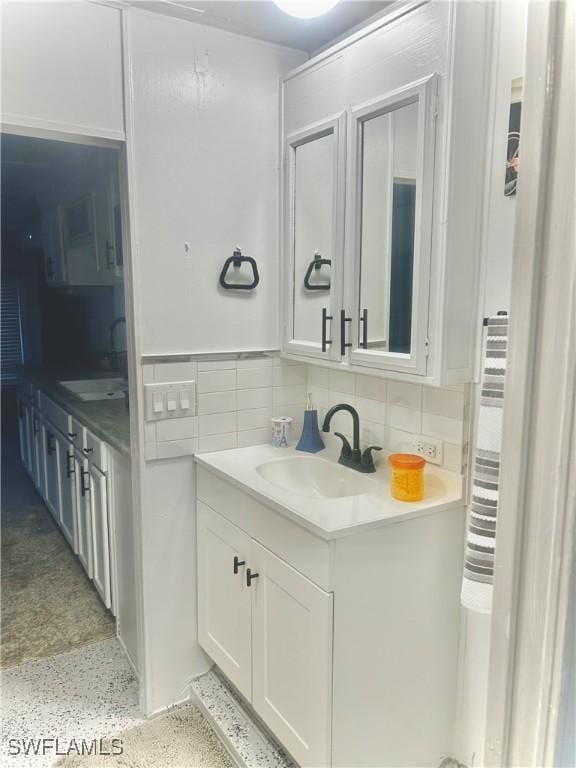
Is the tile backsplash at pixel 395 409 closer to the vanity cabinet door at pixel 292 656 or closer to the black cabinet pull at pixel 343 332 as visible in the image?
the black cabinet pull at pixel 343 332

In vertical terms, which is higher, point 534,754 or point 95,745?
point 534,754

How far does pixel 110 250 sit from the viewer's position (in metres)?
3.03

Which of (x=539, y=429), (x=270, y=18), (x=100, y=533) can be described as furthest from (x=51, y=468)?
(x=539, y=429)

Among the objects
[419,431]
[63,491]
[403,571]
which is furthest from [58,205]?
[403,571]

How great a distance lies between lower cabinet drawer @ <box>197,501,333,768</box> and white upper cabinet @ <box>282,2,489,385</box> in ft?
2.19

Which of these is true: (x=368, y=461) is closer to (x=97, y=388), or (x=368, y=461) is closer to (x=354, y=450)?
(x=354, y=450)

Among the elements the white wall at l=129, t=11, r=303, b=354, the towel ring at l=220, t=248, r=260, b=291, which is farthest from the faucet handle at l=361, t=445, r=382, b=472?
the towel ring at l=220, t=248, r=260, b=291

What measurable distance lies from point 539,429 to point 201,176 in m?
1.76

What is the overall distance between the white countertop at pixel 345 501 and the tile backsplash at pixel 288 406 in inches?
2.7

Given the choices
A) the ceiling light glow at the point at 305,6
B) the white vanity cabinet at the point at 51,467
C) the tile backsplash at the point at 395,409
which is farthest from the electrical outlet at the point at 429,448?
the white vanity cabinet at the point at 51,467

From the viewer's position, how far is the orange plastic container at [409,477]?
1.61 meters

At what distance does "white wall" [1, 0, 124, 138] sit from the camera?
5.24 feet

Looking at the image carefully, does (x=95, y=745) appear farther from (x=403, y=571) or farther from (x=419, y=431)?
(x=419, y=431)

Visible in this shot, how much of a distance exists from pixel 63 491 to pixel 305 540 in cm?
216
